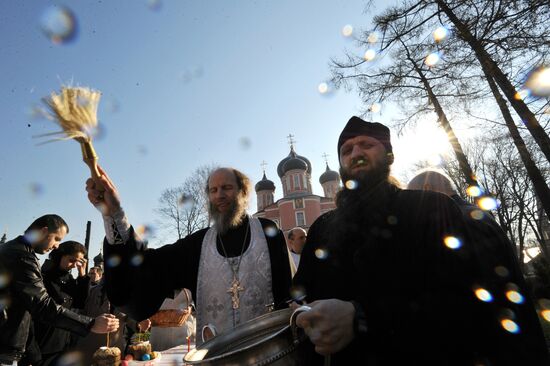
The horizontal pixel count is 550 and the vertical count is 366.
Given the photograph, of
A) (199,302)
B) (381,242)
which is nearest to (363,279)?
(381,242)

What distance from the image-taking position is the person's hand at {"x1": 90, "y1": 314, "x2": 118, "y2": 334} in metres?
3.04

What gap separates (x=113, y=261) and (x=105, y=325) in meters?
1.13

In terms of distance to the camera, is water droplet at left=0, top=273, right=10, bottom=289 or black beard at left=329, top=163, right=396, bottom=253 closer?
black beard at left=329, top=163, right=396, bottom=253

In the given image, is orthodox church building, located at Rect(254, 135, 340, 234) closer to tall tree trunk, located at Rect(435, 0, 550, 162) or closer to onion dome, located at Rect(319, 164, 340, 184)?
onion dome, located at Rect(319, 164, 340, 184)

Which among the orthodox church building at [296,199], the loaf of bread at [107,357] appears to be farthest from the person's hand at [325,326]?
the orthodox church building at [296,199]

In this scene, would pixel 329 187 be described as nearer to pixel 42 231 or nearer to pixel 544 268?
pixel 544 268

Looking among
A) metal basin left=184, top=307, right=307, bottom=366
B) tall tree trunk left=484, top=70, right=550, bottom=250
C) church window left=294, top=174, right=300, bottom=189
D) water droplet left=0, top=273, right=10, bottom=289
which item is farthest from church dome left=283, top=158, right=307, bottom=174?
metal basin left=184, top=307, right=307, bottom=366

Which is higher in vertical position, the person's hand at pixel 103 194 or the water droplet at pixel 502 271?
the person's hand at pixel 103 194

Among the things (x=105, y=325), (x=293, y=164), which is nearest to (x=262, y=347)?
(x=105, y=325)

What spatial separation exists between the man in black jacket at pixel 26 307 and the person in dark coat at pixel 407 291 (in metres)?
2.34

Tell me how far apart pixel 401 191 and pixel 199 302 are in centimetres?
180

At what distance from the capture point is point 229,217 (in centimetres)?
295

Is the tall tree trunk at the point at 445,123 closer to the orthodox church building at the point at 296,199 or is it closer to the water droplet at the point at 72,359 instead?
the water droplet at the point at 72,359

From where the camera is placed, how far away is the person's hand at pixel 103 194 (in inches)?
80.8
